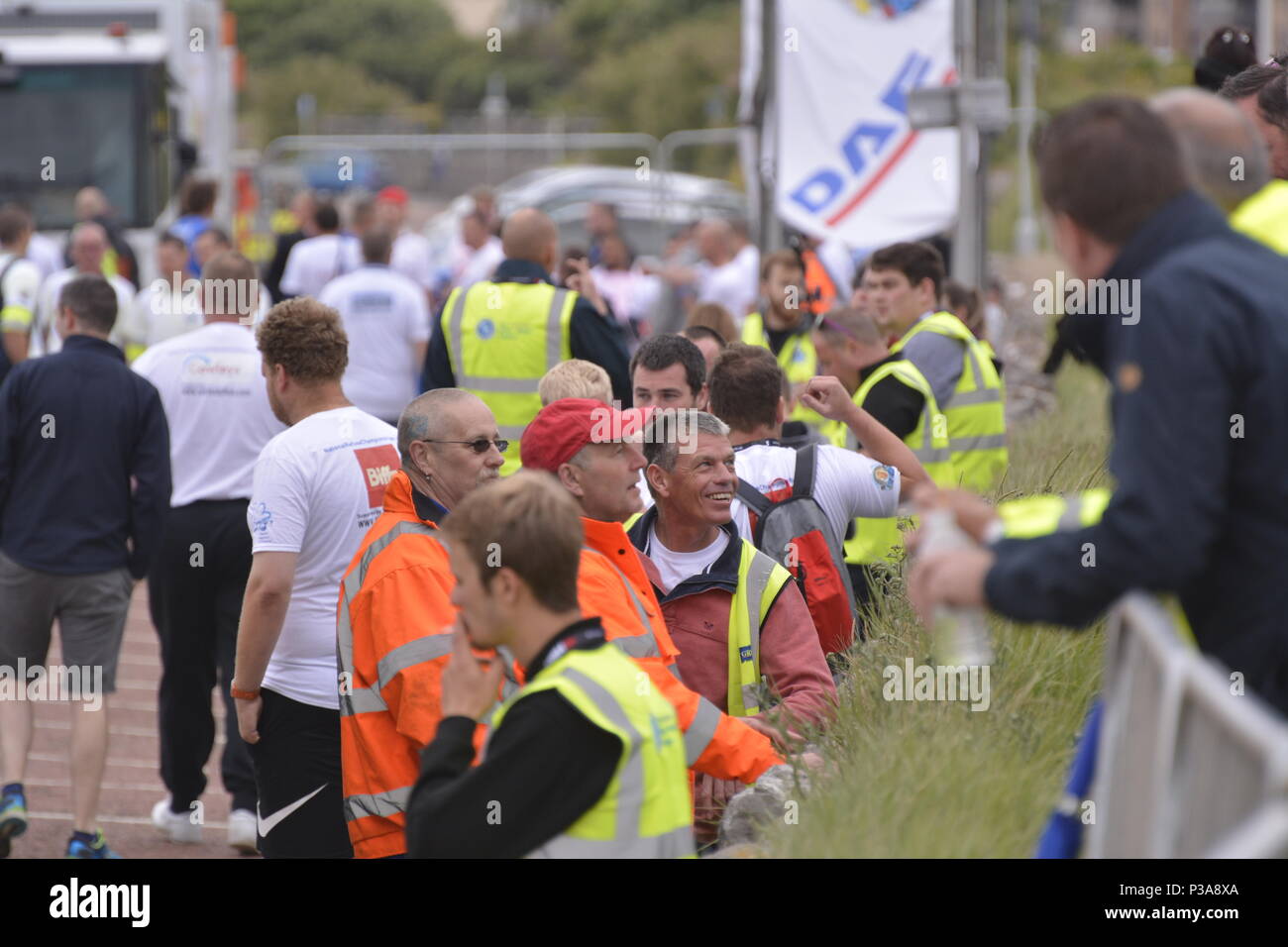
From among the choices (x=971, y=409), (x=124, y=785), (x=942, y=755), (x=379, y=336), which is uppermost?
(x=379, y=336)

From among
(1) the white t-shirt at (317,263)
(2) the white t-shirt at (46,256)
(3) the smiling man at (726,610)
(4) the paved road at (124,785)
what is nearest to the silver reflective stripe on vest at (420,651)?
(3) the smiling man at (726,610)

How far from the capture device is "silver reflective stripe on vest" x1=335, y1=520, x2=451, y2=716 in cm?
425

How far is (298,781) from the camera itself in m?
5.28

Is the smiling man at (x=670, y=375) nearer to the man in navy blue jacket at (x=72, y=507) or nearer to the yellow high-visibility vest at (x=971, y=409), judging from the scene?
the yellow high-visibility vest at (x=971, y=409)

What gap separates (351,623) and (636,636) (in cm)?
75

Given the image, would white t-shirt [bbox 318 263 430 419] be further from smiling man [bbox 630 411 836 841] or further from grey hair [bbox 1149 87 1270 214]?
grey hair [bbox 1149 87 1270 214]

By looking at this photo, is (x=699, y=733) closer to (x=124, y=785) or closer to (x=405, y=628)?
(x=405, y=628)

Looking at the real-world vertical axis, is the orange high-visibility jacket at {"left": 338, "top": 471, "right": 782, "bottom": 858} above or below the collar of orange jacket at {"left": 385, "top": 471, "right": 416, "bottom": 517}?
below

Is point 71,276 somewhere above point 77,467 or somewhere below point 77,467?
above

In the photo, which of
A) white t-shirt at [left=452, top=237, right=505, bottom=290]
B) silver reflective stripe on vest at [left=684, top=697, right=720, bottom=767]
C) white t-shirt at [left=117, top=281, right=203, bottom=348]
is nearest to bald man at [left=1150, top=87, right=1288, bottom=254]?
silver reflective stripe on vest at [left=684, top=697, right=720, bottom=767]

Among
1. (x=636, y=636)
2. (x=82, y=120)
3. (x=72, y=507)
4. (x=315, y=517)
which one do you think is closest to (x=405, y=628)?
(x=636, y=636)

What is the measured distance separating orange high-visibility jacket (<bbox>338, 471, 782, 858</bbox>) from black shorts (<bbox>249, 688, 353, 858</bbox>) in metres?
0.96
